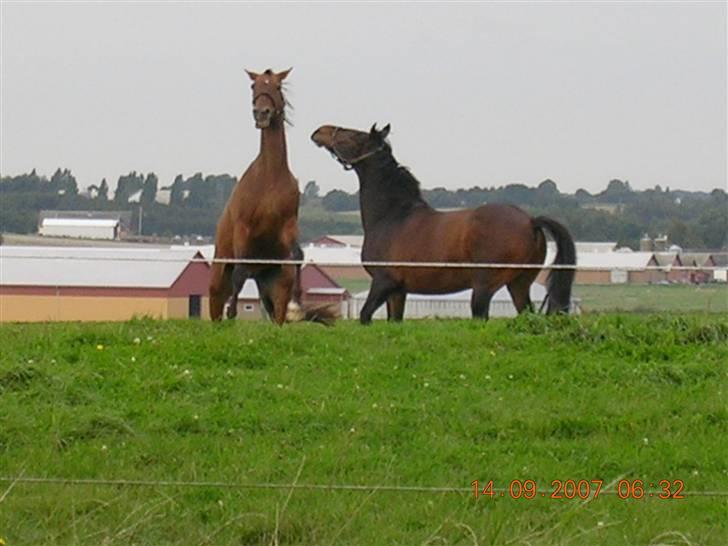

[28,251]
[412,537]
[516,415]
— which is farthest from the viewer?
[28,251]

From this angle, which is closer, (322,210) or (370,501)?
(370,501)

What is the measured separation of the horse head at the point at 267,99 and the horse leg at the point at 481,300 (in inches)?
91.9

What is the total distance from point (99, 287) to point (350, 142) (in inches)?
120

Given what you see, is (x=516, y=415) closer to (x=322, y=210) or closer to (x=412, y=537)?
(x=412, y=537)

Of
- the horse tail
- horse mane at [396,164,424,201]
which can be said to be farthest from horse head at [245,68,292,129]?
horse mane at [396,164,424,201]

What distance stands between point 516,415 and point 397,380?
98cm

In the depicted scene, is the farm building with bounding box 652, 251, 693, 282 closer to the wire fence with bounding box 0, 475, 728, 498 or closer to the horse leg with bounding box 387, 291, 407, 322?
the horse leg with bounding box 387, 291, 407, 322

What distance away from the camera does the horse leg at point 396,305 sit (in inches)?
510

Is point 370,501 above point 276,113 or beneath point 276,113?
beneath

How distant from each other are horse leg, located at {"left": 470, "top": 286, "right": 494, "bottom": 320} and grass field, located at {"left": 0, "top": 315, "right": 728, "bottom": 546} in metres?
2.18

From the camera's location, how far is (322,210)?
59.8 ft

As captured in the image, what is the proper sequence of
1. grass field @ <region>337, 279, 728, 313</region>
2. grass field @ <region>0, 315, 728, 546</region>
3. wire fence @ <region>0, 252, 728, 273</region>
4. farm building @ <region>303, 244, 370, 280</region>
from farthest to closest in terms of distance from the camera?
farm building @ <region>303, 244, 370, 280</region>
grass field @ <region>337, 279, 728, 313</region>
wire fence @ <region>0, 252, 728, 273</region>
grass field @ <region>0, 315, 728, 546</region>

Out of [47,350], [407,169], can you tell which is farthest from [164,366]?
[407,169]

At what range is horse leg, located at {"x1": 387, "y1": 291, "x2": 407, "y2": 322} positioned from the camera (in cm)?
1296
